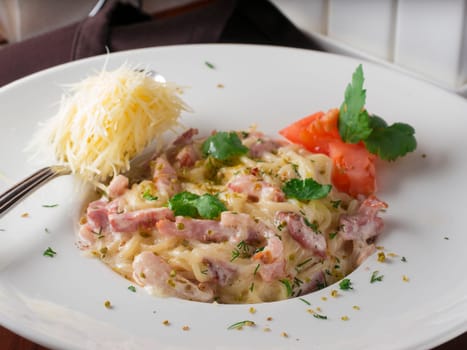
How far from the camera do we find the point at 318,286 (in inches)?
128

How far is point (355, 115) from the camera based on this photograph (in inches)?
145

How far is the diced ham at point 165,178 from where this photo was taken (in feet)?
11.5

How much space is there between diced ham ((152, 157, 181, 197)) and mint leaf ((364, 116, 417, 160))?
95 cm

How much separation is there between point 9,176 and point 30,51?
1914 mm

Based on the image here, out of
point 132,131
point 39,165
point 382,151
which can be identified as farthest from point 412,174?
point 39,165

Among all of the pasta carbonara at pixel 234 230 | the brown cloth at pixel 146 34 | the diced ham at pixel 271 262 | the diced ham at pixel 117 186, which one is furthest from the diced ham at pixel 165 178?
the brown cloth at pixel 146 34

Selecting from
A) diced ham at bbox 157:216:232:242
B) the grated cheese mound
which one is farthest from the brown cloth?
diced ham at bbox 157:216:232:242

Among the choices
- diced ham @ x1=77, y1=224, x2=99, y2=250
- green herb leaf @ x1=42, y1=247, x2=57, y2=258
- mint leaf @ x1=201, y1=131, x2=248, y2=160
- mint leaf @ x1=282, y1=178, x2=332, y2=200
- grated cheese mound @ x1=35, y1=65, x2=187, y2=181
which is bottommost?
diced ham @ x1=77, y1=224, x2=99, y2=250

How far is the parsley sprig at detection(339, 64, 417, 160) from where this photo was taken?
12.1ft

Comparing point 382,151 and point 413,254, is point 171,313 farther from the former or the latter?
point 382,151

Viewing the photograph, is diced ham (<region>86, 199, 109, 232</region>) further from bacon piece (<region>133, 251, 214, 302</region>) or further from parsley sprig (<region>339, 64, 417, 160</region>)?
parsley sprig (<region>339, 64, 417, 160</region>)

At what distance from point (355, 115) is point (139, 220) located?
1.17 meters

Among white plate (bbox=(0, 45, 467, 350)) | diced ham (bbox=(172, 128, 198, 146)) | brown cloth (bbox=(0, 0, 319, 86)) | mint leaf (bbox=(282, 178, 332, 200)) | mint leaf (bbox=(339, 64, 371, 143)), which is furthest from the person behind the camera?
brown cloth (bbox=(0, 0, 319, 86))

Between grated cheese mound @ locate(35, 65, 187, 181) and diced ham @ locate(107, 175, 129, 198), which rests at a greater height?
grated cheese mound @ locate(35, 65, 187, 181)
